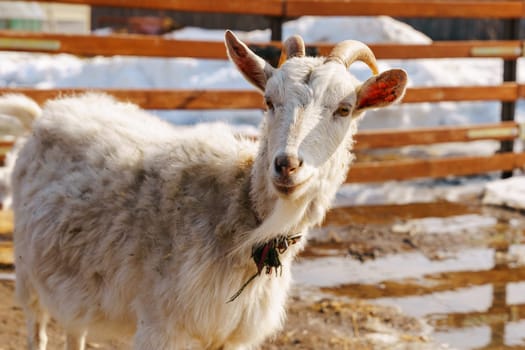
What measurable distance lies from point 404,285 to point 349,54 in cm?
283

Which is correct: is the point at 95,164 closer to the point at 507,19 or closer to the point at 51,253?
the point at 51,253

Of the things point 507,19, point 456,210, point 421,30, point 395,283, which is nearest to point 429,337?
point 395,283

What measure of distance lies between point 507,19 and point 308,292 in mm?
5495

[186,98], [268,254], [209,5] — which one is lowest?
[268,254]

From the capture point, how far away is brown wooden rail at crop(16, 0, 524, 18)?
7.87 meters

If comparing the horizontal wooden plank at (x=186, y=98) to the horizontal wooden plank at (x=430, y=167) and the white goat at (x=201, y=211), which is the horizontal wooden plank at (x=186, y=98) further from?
the white goat at (x=201, y=211)

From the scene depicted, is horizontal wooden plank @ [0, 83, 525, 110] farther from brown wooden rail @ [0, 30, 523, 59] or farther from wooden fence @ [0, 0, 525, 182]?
brown wooden rail @ [0, 30, 523, 59]

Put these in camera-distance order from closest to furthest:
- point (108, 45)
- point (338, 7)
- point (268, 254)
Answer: point (268, 254)
point (108, 45)
point (338, 7)

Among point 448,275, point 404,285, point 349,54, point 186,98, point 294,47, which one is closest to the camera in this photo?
point 349,54

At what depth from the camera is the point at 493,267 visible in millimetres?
6707

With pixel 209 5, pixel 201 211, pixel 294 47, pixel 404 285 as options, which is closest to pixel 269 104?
Answer: pixel 294 47

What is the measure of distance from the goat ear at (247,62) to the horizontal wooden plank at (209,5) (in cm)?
376

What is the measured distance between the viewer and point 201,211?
3.76 m

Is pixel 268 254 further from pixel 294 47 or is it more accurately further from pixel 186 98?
pixel 186 98
